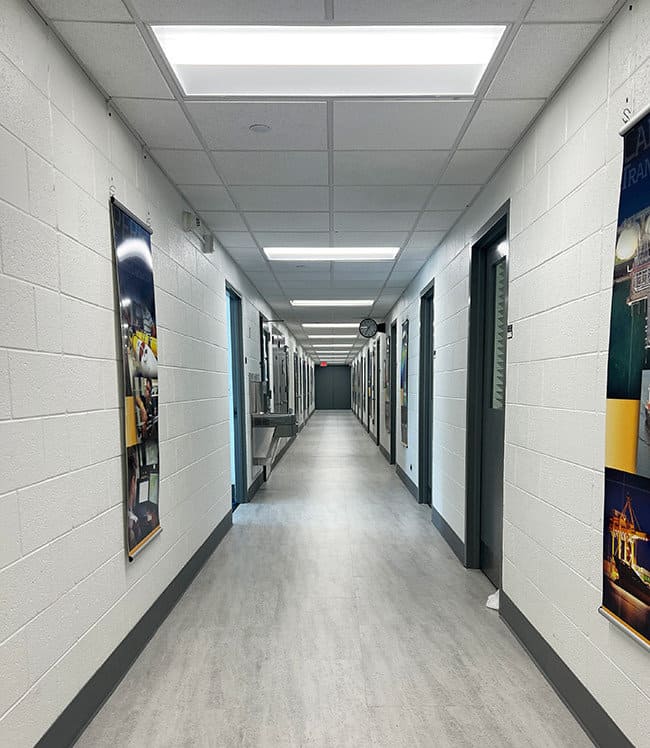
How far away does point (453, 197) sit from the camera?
11.5 feet

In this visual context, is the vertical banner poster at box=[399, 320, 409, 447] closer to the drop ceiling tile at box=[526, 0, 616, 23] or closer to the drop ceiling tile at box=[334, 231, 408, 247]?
the drop ceiling tile at box=[334, 231, 408, 247]

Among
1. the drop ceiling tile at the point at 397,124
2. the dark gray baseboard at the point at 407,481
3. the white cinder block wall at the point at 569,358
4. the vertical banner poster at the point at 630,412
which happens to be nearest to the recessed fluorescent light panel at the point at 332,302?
the dark gray baseboard at the point at 407,481

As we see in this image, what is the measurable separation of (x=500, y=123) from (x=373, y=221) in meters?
1.59

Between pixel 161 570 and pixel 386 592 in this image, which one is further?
Answer: pixel 386 592

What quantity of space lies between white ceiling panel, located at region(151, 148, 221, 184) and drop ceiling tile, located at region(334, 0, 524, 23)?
134 cm

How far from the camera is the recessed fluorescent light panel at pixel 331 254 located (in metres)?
4.88

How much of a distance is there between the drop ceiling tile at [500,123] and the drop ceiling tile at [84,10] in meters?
1.59

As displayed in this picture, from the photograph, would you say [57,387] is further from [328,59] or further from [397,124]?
[397,124]

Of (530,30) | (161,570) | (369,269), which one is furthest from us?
(369,269)

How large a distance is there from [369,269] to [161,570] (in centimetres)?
402

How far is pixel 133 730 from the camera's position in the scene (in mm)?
1971

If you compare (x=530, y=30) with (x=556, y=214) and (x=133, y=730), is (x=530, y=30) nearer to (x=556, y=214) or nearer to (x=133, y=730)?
(x=556, y=214)

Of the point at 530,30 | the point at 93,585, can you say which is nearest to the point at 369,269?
the point at 530,30

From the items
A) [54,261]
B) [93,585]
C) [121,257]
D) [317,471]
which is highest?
[121,257]
